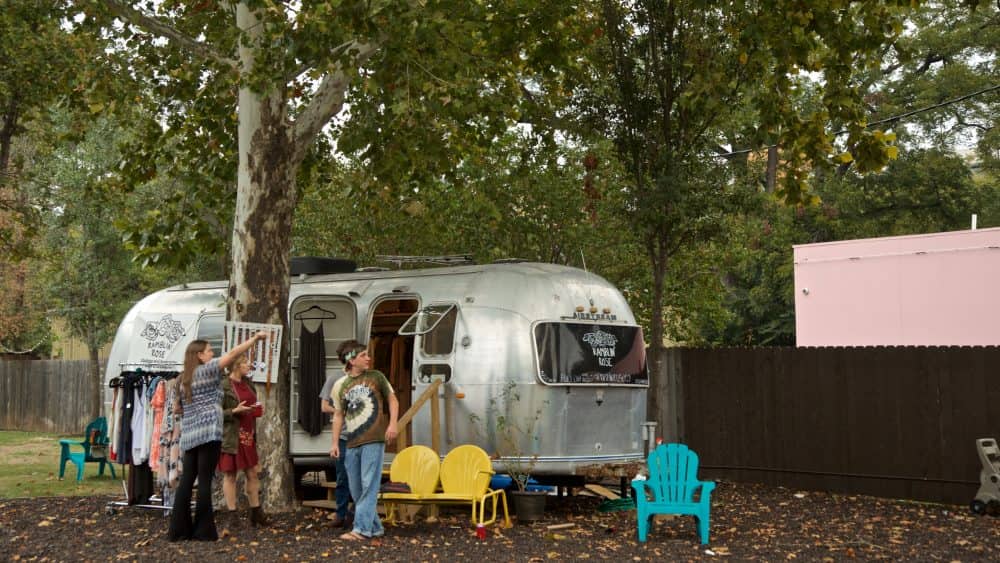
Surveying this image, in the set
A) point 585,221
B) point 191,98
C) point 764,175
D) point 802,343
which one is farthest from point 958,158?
point 191,98

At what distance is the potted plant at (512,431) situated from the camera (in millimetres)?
12219

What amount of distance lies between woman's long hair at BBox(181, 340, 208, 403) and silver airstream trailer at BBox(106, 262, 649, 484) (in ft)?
8.96

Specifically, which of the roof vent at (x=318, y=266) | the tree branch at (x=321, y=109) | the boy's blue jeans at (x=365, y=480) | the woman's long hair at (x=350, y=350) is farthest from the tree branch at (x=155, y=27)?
the boy's blue jeans at (x=365, y=480)

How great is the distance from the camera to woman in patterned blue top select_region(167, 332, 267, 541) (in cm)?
1034

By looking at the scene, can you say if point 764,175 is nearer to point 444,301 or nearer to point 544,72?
point 544,72

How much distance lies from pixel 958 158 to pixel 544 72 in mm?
21034


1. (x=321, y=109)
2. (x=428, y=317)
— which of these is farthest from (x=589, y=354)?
(x=321, y=109)

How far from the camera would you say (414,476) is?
37.8 feet

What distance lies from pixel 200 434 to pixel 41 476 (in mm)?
8755

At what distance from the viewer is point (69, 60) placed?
55.6 feet

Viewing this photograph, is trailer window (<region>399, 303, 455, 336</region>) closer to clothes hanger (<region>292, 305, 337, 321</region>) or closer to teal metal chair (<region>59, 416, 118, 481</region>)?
clothes hanger (<region>292, 305, 337, 321</region>)

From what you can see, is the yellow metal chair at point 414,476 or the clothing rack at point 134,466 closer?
the yellow metal chair at point 414,476

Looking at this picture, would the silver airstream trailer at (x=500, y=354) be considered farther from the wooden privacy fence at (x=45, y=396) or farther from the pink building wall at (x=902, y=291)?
the wooden privacy fence at (x=45, y=396)

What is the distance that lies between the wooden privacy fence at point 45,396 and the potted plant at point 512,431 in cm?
1891
